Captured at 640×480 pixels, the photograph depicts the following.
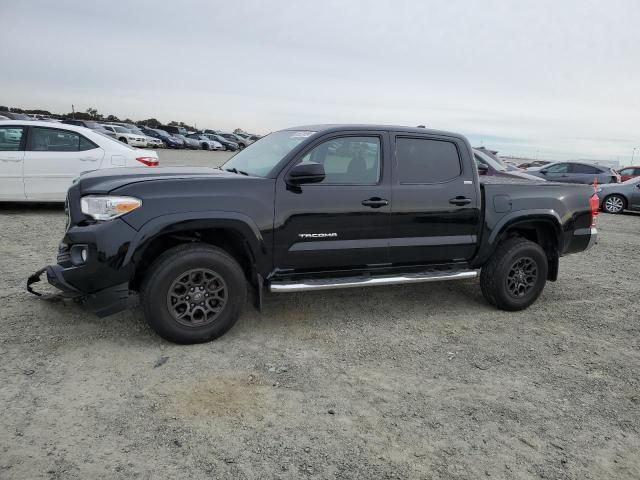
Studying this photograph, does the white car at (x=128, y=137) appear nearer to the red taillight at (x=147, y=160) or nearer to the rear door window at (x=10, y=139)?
the red taillight at (x=147, y=160)

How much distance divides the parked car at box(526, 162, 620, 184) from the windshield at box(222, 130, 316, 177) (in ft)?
Answer: 44.5

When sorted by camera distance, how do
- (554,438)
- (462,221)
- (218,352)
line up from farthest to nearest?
(462,221), (218,352), (554,438)

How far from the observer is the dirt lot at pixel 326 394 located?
8.70 feet

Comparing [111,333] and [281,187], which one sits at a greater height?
[281,187]

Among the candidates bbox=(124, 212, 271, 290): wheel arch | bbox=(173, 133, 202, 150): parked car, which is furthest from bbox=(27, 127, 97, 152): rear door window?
bbox=(173, 133, 202, 150): parked car

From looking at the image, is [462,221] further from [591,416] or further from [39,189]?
[39,189]

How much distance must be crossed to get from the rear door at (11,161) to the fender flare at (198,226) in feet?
19.2

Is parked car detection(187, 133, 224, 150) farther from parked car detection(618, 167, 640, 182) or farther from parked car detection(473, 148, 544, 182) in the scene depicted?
parked car detection(473, 148, 544, 182)

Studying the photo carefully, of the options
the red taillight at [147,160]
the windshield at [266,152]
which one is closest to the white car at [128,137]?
the red taillight at [147,160]

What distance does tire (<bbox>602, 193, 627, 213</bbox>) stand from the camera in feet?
48.4

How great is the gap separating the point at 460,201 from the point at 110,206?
3.07 metres

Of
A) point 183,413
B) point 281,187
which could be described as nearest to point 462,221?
point 281,187

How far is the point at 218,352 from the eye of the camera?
3842 millimetres

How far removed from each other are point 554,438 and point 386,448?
1.04 m
